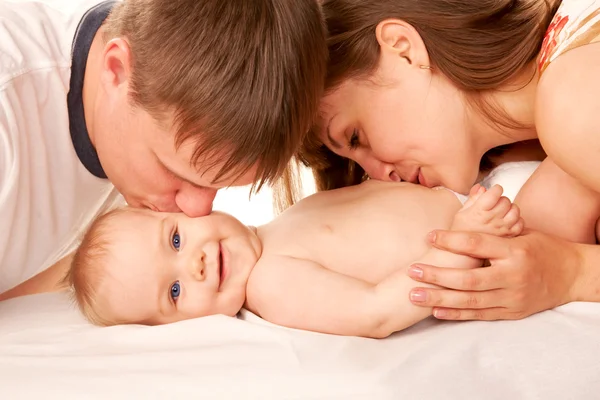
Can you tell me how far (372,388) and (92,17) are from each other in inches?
43.6

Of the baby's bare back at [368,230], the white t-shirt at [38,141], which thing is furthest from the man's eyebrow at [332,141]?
the white t-shirt at [38,141]

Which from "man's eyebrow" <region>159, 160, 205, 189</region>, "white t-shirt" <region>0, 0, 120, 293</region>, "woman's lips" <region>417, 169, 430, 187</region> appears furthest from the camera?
"woman's lips" <region>417, 169, 430, 187</region>

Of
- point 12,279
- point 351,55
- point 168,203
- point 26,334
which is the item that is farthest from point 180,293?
point 351,55

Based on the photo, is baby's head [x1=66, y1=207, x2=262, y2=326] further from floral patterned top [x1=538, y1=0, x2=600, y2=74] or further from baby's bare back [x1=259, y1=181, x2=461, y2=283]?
floral patterned top [x1=538, y1=0, x2=600, y2=74]

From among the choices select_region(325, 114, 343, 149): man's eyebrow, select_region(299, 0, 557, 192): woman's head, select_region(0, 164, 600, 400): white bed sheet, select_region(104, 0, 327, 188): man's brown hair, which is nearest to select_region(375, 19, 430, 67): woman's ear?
select_region(299, 0, 557, 192): woman's head

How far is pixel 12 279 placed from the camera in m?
1.72

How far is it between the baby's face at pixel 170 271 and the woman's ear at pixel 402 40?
58cm

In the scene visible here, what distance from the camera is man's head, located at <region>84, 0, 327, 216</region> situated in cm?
127

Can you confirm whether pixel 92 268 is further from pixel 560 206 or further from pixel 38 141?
pixel 560 206

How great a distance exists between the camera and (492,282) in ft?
4.18

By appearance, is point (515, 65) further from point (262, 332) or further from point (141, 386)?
point (141, 386)

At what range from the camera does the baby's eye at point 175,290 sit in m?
1.48

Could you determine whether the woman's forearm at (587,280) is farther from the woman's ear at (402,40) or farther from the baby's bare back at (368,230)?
the woman's ear at (402,40)

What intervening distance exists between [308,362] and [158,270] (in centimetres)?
44
